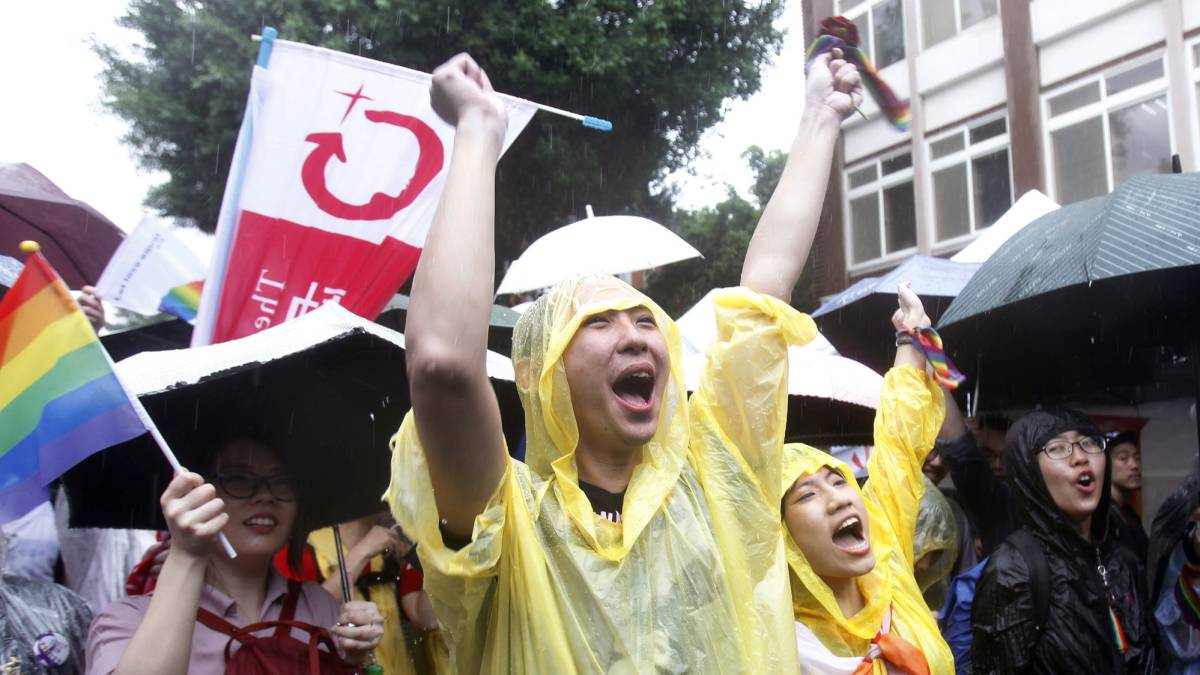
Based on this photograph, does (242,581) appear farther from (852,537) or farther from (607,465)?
(852,537)

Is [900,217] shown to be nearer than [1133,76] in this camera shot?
No

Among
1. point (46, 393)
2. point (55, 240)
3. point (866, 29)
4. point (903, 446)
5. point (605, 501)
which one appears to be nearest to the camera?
point (605, 501)

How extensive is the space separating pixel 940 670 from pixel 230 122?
9.50m

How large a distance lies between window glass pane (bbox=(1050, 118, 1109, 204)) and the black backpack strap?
32.6 feet

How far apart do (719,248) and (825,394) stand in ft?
63.1

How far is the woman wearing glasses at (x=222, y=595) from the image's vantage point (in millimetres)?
2197

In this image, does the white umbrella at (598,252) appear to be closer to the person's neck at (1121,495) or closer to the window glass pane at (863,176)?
the person's neck at (1121,495)

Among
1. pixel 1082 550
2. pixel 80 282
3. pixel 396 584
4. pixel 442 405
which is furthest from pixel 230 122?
pixel 442 405

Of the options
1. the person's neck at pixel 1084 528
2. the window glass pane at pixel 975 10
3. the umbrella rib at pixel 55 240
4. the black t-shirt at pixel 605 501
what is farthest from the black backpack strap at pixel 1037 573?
the window glass pane at pixel 975 10

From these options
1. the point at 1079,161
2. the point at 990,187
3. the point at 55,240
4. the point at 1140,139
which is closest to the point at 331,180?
the point at 55,240

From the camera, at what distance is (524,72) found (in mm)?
10211

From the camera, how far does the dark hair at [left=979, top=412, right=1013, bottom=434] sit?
5270mm

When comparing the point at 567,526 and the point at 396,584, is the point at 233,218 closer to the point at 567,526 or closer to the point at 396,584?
the point at 396,584

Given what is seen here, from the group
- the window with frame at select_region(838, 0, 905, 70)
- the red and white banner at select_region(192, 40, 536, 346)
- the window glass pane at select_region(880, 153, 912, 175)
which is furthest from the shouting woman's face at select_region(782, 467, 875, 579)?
the window with frame at select_region(838, 0, 905, 70)
